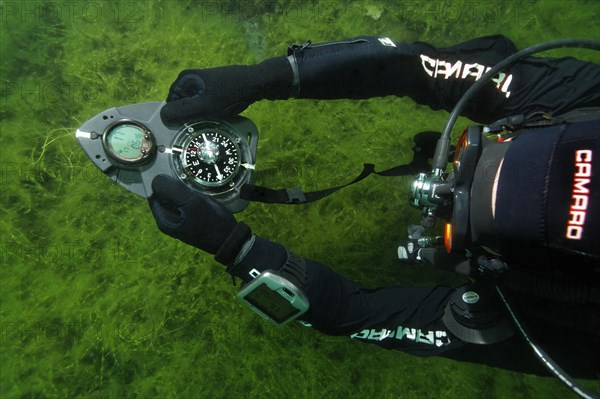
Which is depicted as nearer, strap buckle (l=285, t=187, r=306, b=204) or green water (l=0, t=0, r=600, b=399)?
strap buckle (l=285, t=187, r=306, b=204)

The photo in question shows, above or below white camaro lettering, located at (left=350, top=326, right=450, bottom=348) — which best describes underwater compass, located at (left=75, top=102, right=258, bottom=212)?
above

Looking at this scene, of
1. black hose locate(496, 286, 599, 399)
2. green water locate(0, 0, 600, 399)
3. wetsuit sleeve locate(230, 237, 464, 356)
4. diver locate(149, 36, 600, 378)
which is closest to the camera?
black hose locate(496, 286, 599, 399)

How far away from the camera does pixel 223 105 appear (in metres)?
2.04

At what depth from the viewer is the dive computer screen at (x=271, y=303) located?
6.07 feet

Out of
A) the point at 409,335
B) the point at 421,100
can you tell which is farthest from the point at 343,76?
the point at 409,335

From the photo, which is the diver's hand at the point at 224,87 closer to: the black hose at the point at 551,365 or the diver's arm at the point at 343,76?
the diver's arm at the point at 343,76

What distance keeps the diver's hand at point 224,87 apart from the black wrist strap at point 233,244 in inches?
23.1

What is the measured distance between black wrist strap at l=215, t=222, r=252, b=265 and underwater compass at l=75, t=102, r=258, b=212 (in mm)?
359

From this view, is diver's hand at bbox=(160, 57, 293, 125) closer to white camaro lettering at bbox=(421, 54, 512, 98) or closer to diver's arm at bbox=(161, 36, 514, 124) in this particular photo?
diver's arm at bbox=(161, 36, 514, 124)

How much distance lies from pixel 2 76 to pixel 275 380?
8.54 ft

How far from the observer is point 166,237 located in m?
2.71

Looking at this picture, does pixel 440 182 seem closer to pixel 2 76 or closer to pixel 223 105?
pixel 223 105

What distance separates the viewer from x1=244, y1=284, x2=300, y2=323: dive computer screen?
6.07 feet

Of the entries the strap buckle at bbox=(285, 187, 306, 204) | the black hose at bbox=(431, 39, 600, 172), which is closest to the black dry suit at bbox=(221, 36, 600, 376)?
the black hose at bbox=(431, 39, 600, 172)
